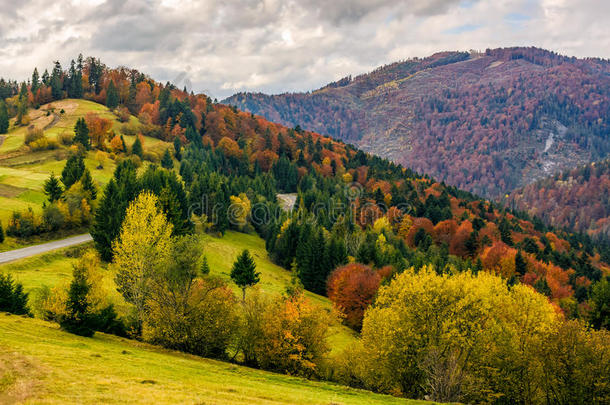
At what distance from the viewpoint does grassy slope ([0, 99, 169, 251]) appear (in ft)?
277

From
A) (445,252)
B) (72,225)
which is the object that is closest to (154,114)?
(72,225)

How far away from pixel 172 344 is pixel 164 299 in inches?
191

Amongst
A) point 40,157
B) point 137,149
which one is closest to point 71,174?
point 40,157

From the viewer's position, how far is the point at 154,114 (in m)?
192

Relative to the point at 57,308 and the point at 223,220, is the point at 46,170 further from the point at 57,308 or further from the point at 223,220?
the point at 57,308

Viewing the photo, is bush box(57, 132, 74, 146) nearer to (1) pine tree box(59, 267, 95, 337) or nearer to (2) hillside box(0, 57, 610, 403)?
(2) hillside box(0, 57, 610, 403)

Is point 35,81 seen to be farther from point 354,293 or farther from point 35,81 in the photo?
point 354,293

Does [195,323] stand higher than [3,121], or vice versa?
[3,121]

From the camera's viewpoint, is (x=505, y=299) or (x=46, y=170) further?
(x=46, y=170)

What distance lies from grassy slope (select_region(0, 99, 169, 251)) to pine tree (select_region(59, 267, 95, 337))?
3396cm

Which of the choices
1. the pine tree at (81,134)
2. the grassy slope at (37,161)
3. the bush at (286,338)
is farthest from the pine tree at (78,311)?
the pine tree at (81,134)

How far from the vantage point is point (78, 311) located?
1499 inches

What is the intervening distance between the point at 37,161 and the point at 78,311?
105m

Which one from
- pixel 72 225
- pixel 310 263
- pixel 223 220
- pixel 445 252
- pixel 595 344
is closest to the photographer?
pixel 595 344
